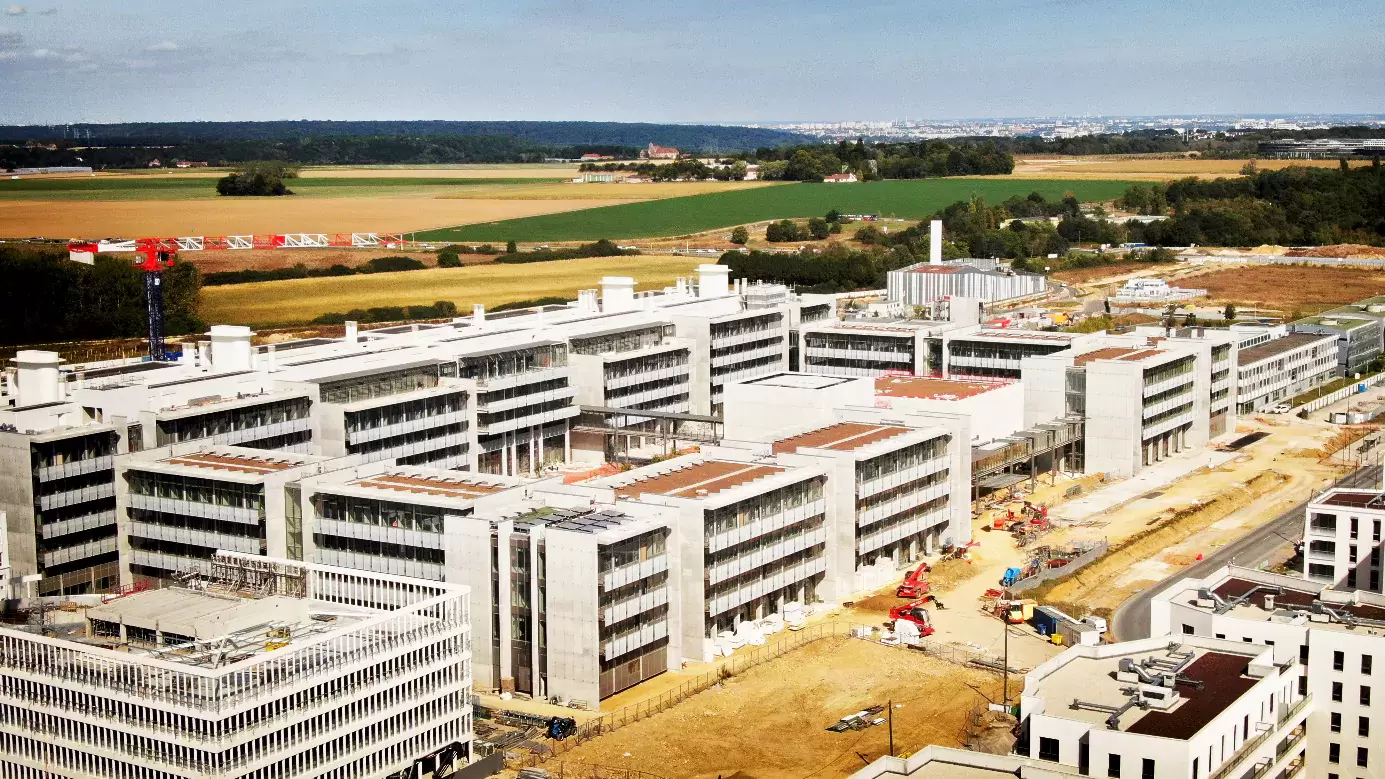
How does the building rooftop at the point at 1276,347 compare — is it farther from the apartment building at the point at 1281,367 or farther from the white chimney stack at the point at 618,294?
the white chimney stack at the point at 618,294

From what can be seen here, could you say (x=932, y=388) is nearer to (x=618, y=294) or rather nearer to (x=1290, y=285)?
(x=618, y=294)

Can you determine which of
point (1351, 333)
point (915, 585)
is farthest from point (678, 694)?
point (1351, 333)

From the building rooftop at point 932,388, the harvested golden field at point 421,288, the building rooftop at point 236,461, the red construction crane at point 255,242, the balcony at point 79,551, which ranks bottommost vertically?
the balcony at point 79,551

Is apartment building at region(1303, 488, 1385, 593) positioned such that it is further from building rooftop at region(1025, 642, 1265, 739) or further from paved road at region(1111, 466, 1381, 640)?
building rooftop at region(1025, 642, 1265, 739)

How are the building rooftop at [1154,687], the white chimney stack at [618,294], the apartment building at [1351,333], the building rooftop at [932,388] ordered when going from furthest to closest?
the apartment building at [1351,333]
the white chimney stack at [618,294]
the building rooftop at [932,388]
the building rooftop at [1154,687]

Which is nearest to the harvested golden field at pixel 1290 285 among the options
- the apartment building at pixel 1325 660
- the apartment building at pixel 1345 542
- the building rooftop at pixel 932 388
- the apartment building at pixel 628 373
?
the building rooftop at pixel 932 388

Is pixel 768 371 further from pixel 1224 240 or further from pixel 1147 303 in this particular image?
pixel 1224 240

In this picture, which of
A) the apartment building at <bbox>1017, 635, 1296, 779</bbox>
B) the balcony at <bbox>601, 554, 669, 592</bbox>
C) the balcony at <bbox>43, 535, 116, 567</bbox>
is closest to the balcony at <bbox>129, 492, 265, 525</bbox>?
the balcony at <bbox>43, 535, 116, 567</bbox>
